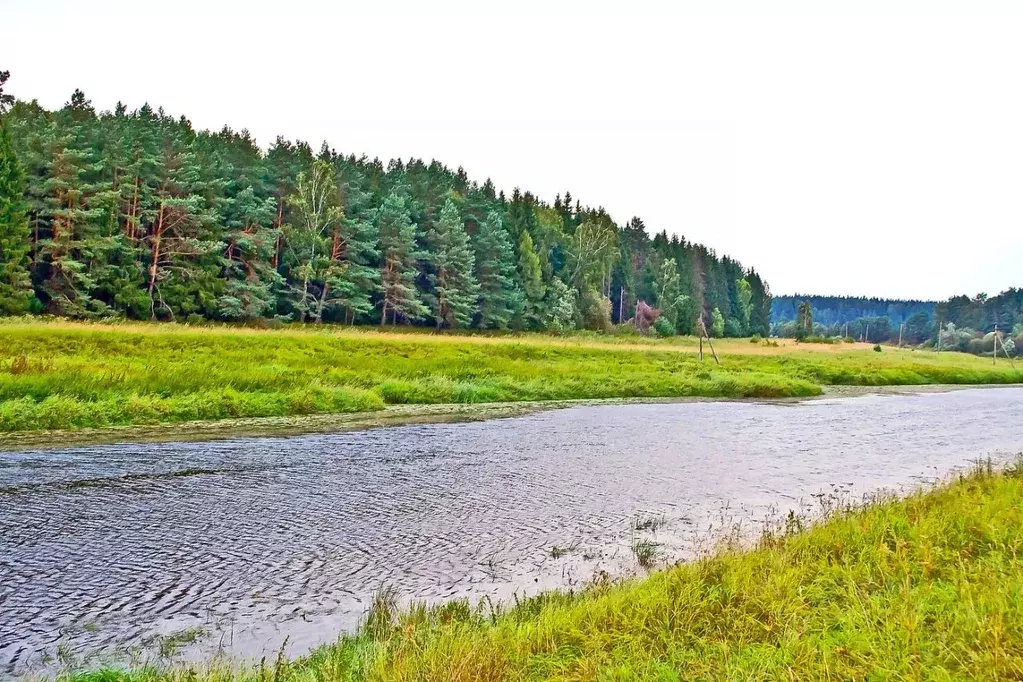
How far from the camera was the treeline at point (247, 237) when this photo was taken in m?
50.7

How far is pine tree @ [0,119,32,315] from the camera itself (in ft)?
149

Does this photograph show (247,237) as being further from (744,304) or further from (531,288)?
(744,304)

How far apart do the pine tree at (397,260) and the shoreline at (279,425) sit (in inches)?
1593

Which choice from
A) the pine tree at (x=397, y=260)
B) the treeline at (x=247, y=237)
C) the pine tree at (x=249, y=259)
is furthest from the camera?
the pine tree at (x=397, y=260)

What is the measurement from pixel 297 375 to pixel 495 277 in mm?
55146

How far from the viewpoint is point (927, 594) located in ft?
19.3

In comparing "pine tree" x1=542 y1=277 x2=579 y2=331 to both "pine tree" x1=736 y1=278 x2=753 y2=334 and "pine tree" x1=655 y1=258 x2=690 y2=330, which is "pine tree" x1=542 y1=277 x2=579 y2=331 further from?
"pine tree" x1=736 y1=278 x2=753 y2=334

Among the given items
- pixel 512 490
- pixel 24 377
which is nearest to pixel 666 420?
pixel 512 490

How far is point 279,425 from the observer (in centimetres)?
2011

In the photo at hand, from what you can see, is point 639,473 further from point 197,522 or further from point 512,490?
point 197,522

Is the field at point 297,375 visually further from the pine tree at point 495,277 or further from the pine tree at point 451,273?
the pine tree at point 495,277

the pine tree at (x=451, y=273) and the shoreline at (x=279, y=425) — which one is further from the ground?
the pine tree at (x=451, y=273)

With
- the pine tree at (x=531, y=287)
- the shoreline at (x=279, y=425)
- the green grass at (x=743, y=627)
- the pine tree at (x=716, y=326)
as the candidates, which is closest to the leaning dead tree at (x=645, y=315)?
the pine tree at (x=716, y=326)

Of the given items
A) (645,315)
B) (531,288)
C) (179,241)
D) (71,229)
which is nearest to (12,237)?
(71,229)
